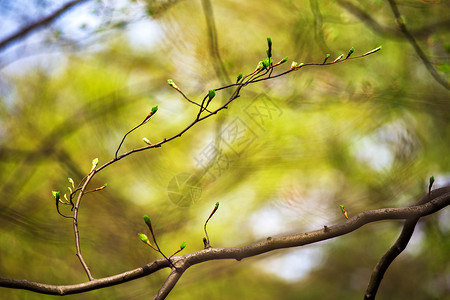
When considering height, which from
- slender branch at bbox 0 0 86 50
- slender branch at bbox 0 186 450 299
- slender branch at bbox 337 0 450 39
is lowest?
slender branch at bbox 0 186 450 299

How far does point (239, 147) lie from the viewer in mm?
1274

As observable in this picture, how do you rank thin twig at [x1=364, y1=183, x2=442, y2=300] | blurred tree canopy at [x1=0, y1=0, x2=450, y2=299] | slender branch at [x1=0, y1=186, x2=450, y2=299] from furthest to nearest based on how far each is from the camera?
1. blurred tree canopy at [x1=0, y1=0, x2=450, y2=299]
2. thin twig at [x1=364, y1=183, x2=442, y2=300]
3. slender branch at [x1=0, y1=186, x2=450, y2=299]

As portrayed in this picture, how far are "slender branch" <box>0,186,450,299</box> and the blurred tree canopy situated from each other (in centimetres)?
53

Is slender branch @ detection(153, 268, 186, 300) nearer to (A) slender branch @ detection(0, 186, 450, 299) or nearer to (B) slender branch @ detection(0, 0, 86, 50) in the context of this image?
(A) slender branch @ detection(0, 186, 450, 299)

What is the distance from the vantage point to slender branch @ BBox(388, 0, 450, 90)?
129cm

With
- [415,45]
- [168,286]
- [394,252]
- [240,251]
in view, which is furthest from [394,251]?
[415,45]

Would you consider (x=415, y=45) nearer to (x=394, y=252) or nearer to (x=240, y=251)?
(x=394, y=252)

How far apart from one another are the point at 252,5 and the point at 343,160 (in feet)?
1.95

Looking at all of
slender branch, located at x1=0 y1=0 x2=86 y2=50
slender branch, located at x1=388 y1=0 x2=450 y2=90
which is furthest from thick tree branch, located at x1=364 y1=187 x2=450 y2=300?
slender branch, located at x1=0 y1=0 x2=86 y2=50

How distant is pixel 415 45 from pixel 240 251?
1.03 meters

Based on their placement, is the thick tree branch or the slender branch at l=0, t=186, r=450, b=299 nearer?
the slender branch at l=0, t=186, r=450, b=299

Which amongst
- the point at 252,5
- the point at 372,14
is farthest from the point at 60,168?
the point at 372,14

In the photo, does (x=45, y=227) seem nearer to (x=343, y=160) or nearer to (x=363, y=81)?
(x=343, y=160)

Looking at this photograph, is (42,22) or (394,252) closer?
(394,252)
